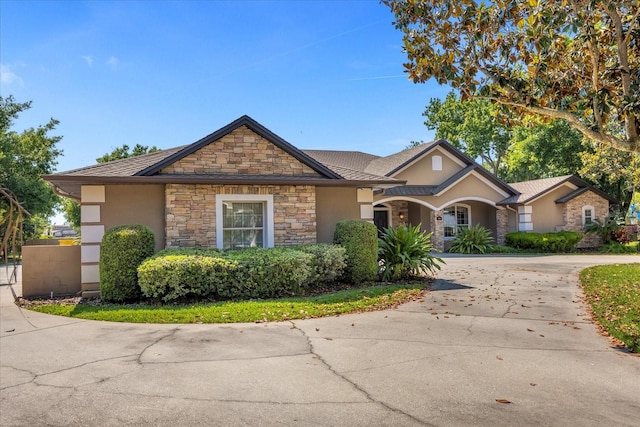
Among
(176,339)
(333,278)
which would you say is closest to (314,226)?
(333,278)

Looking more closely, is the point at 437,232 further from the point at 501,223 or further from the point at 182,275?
the point at 182,275

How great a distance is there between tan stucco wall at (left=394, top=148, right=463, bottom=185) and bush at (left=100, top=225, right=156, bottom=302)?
1689 centimetres

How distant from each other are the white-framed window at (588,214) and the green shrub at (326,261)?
2042 centimetres

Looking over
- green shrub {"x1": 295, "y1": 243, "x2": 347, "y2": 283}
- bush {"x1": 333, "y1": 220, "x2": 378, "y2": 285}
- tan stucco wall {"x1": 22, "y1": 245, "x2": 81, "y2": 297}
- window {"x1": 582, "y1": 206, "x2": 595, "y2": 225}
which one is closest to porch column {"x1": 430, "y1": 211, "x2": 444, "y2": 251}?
window {"x1": 582, "y1": 206, "x2": 595, "y2": 225}

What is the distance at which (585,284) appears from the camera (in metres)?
11.5

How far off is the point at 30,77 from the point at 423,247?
14915 mm

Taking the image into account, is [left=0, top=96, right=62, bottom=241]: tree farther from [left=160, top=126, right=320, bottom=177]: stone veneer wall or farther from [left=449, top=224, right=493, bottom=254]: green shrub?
[left=449, top=224, right=493, bottom=254]: green shrub

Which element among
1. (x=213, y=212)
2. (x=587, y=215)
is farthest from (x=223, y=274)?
(x=587, y=215)

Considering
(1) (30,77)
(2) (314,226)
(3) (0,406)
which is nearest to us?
(3) (0,406)

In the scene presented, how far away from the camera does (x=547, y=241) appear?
22922 mm

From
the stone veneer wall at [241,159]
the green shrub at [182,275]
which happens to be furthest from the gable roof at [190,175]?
the green shrub at [182,275]

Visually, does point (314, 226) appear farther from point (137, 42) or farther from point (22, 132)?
point (22, 132)

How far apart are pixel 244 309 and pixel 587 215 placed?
2447cm

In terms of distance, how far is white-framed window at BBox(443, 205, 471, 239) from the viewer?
82.7ft
